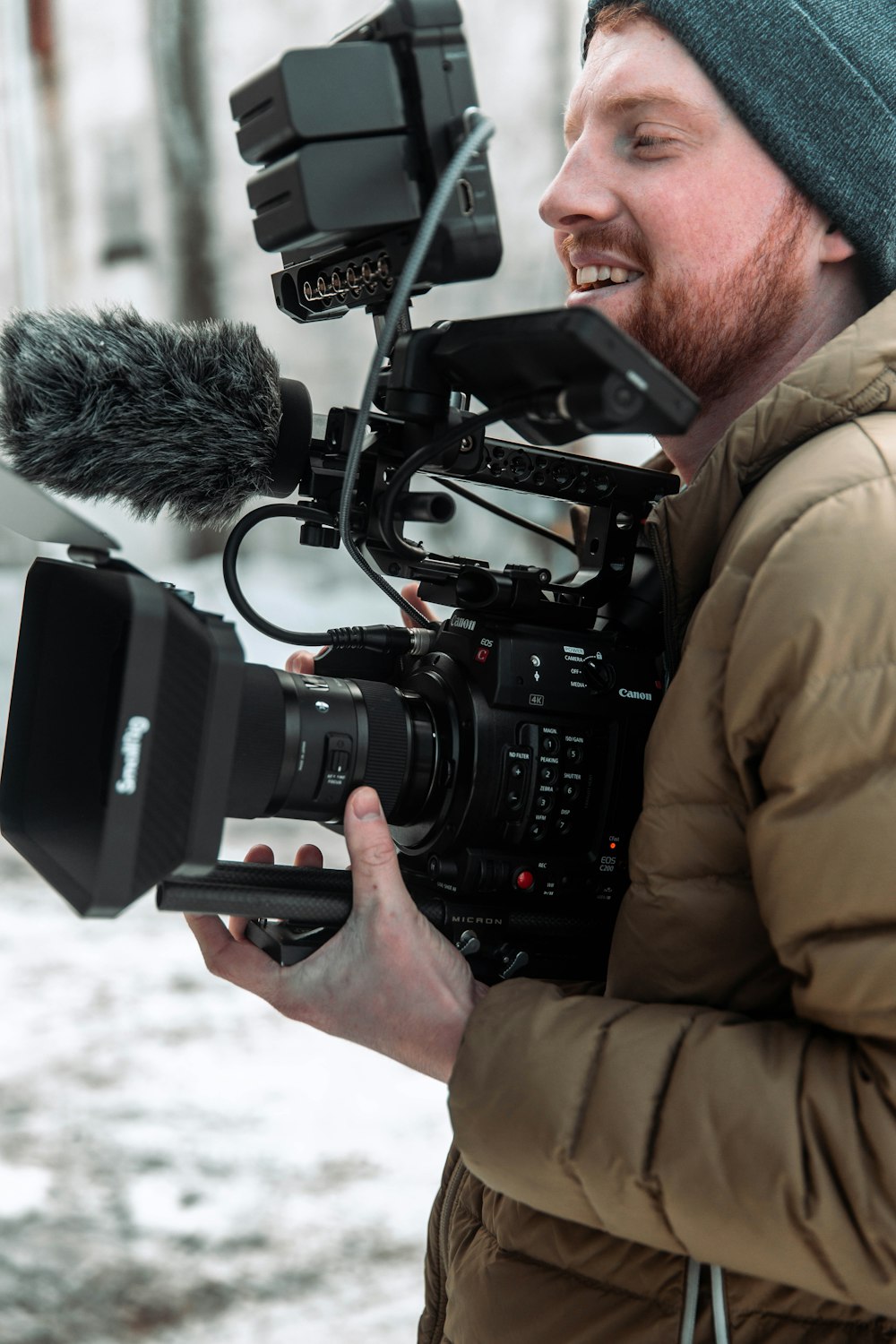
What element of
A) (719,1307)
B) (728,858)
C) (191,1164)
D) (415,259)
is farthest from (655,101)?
(191,1164)

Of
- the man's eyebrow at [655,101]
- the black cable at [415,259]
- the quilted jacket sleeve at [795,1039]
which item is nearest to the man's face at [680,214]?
the man's eyebrow at [655,101]

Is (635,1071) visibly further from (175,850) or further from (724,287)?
(724,287)

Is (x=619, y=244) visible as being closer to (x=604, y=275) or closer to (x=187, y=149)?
(x=604, y=275)

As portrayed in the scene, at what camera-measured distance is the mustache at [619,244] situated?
1027mm

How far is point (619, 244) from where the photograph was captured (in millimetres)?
1034

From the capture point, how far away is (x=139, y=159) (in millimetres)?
3504

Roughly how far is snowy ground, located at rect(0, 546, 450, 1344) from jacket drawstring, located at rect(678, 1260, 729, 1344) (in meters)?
1.23

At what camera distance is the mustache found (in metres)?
1.03

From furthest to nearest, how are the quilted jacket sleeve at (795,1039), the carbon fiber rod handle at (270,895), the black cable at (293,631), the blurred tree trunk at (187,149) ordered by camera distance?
1. the blurred tree trunk at (187,149)
2. the black cable at (293,631)
3. the carbon fiber rod handle at (270,895)
4. the quilted jacket sleeve at (795,1039)

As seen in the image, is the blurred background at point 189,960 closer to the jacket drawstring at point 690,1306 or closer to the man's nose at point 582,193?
the man's nose at point 582,193

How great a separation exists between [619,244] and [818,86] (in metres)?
0.19

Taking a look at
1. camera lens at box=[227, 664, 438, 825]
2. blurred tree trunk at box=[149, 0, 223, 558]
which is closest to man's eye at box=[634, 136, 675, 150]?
camera lens at box=[227, 664, 438, 825]

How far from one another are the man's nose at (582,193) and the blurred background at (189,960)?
0.29 metres

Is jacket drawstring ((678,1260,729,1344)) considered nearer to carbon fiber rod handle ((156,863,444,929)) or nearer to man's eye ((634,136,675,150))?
carbon fiber rod handle ((156,863,444,929))
